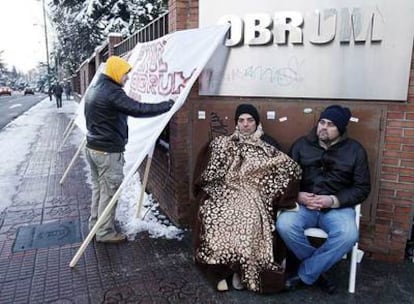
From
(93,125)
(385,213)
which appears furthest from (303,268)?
(93,125)

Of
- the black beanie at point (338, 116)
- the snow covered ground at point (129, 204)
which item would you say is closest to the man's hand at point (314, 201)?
the black beanie at point (338, 116)

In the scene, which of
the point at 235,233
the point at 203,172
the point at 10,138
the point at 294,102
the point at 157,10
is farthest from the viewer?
the point at 157,10

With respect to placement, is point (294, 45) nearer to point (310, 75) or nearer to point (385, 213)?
point (310, 75)

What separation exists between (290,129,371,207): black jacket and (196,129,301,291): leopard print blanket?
5.4 inches

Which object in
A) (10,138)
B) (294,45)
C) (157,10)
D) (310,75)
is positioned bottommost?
(10,138)

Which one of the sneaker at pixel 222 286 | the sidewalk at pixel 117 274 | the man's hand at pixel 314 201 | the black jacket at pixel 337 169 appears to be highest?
the black jacket at pixel 337 169

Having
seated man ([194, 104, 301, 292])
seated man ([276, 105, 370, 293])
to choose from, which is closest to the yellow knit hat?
seated man ([194, 104, 301, 292])

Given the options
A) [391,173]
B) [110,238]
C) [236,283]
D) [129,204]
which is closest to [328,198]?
[391,173]

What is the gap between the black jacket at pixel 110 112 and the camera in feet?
11.0

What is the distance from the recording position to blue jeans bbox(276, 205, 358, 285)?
2.80 m

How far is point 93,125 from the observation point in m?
3.60

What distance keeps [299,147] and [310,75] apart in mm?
672

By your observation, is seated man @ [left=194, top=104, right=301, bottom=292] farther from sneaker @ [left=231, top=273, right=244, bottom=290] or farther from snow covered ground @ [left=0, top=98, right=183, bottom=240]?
snow covered ground @ [left=0, top=98, right=183, bottom=240]

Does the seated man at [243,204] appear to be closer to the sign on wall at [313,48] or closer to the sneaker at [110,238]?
the sign on wall at [313,48]
